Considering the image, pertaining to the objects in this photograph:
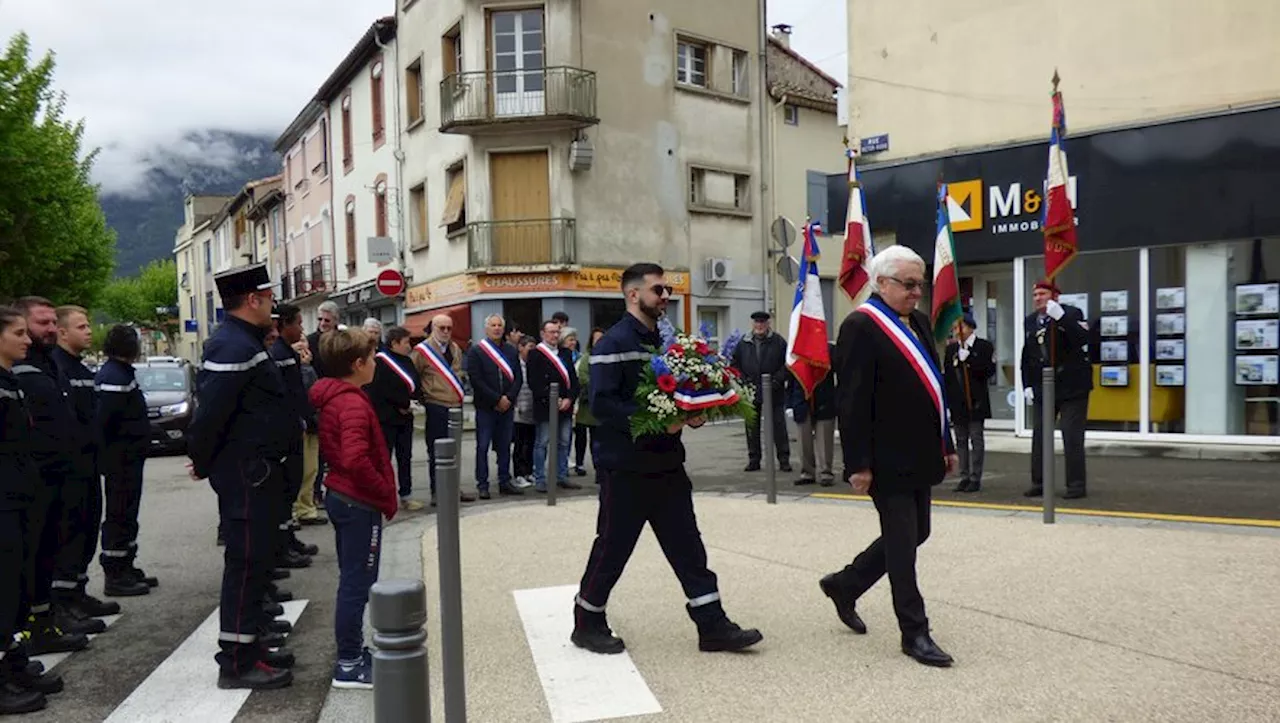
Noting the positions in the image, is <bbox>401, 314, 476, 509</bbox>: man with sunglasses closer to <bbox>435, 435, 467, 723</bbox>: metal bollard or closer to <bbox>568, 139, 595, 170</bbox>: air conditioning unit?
<bbox>435, 435, 467, 723</bbox>: metal bollard

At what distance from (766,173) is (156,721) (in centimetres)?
2534

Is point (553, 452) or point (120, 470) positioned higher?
point (120, 470)

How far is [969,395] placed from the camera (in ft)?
32.0

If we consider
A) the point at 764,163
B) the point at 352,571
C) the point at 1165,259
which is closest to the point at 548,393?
the point at 352,571

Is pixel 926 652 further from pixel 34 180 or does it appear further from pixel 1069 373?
pixel 34 180

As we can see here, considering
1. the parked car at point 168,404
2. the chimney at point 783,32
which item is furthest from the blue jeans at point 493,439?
the chimney at point 783,32

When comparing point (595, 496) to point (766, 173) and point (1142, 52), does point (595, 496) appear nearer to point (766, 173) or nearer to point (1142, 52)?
point (1142, 52)

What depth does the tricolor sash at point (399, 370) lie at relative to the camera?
9.63 metres

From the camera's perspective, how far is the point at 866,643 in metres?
4.87

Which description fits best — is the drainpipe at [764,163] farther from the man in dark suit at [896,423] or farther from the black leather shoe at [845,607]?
the man in dark suit at [896,423]

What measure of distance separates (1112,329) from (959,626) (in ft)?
32.6

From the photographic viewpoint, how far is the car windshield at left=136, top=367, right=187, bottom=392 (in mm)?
17844

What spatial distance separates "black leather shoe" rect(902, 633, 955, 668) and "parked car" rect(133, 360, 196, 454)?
14638mm

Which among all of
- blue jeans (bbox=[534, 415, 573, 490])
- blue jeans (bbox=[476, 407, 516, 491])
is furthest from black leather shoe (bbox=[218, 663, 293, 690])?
blue jeans (bbox=[534, 415, 573, 490])
